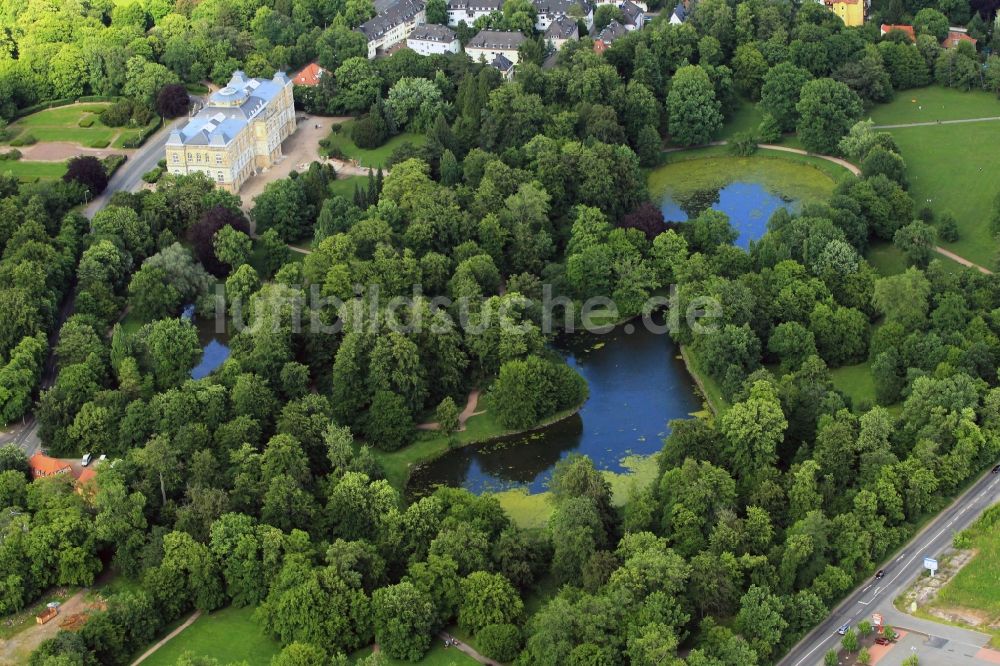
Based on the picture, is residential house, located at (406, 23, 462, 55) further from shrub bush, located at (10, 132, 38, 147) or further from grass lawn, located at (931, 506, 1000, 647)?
grass lawn, located at (931, 506, 1000, 647)

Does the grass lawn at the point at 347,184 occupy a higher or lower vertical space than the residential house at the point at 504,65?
lower

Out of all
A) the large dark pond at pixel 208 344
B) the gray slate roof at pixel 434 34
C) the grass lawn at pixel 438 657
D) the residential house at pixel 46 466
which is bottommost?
the grass lawn at pixel 438 657

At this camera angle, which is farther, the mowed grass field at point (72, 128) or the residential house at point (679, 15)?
the residential house at point (679, 15)

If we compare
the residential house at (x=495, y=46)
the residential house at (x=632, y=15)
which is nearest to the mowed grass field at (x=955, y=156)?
the residential house at (x=632, y=15)

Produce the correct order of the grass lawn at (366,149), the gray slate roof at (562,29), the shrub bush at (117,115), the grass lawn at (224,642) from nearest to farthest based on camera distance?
the grass lawn at (224,642) < the grass lawn at (366,149) < the shrub bush at (117,115) < the gray slate roof at (562,29)

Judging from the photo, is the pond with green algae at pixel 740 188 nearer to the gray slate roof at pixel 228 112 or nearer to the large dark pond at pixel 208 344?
the gray slate roof at pixel 228 112

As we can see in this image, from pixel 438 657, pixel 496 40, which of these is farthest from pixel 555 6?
pixel 438 657

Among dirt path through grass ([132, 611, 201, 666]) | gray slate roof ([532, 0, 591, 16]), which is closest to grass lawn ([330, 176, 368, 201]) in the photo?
gray slate roof ([532, 0, 591, 16])

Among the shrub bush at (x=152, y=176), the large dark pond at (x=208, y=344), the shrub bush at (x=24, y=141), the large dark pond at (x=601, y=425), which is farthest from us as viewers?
the shrub bush at (x=24, y=141)
